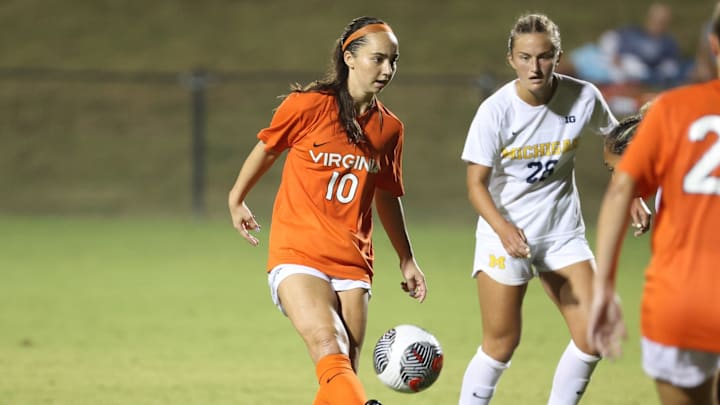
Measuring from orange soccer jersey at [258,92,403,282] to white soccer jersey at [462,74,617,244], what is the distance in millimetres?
475

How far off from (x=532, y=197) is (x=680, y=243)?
1.59 m

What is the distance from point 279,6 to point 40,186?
915cm

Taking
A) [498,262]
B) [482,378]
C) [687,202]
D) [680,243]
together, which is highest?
[687,202]

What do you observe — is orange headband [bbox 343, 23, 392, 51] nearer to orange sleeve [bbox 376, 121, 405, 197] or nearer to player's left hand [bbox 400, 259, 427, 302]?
orange sleeve [bbox 376, 121, 405, 197]

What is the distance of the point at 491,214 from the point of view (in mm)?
4449

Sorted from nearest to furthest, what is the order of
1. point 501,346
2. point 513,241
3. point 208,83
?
point 513,241 → point 501,346 → point 208,83

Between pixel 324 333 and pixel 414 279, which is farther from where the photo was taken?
pixel 414 279

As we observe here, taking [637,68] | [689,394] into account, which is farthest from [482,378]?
[637,68]

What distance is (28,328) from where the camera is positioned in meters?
7.66

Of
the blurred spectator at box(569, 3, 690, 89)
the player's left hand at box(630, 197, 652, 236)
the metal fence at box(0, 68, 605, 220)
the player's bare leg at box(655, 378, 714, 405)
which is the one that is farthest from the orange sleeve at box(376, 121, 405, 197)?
the blurred spectator at box(569, 3, 690, 89)

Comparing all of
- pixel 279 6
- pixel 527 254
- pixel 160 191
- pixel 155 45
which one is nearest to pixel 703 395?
pixel 527 254

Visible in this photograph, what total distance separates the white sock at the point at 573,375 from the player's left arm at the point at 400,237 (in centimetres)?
70

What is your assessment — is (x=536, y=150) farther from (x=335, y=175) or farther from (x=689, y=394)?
(x=689, y=394)

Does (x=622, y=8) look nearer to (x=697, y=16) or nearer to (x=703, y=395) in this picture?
(x=697, y=16)
